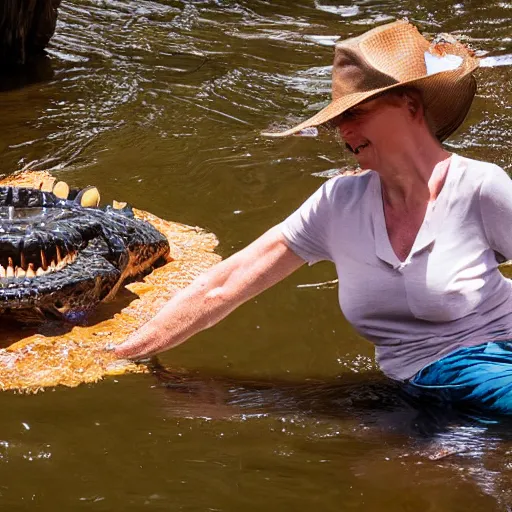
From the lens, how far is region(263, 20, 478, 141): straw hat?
114 inches

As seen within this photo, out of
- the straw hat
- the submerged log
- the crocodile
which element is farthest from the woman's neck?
the submerged log

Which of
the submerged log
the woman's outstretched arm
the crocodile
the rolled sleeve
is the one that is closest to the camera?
the rolled sleeve

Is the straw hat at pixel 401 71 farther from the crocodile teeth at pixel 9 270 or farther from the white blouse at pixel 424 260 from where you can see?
the crocodile teeth at pixel 9 270

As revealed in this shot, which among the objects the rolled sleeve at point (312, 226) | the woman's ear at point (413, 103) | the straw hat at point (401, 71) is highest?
the straw hat at point (401, 71)

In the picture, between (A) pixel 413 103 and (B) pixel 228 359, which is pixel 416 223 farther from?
(B) pixel 228 359

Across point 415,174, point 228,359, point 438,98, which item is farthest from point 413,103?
point 228,359

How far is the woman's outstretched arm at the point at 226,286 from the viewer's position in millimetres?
3285

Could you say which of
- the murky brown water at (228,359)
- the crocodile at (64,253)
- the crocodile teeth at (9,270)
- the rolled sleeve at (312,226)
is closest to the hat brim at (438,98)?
the rolled sleeve at (312,226)

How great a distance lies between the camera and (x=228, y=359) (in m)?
3.80

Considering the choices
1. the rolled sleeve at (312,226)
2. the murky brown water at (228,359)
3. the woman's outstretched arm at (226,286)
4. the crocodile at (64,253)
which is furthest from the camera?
the crocodile at (64,253)

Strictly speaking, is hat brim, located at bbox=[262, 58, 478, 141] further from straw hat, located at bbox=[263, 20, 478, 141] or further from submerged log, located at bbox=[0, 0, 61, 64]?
submerged log, located at bbox=[0, 0, 61, 64]

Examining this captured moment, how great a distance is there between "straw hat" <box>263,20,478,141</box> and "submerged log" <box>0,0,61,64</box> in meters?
6.10

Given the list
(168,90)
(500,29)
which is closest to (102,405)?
(168,90)

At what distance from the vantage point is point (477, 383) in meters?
3.04
